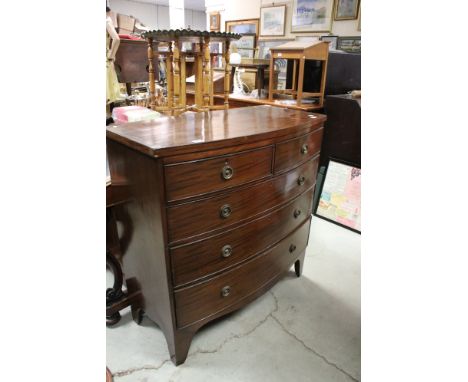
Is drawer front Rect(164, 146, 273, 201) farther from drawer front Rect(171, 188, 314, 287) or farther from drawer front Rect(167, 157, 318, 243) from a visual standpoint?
drawer front Rect(171, 188, 314, 287)

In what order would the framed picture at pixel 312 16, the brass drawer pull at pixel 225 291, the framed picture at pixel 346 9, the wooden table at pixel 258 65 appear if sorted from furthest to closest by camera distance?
the framed picture at pixel 312 16 → the framed picture at pixel 346 9 → the wooden table at pixel 258 65 → the brass drawer pull at pixel 225 291

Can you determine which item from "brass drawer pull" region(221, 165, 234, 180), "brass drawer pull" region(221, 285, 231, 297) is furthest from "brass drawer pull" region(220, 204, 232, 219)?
"brass drawer pull" region(221, 285, 231, 297)

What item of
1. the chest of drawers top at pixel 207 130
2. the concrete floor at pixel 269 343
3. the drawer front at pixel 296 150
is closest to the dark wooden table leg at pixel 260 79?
the chest of drawers top at pixel 207 130

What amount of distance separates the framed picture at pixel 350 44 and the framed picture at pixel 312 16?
0.72ft

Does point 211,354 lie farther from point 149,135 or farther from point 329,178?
point 329,178

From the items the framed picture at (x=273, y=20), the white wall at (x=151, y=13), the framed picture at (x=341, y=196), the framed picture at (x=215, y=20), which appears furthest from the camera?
the white wall at (x=151, y=13)

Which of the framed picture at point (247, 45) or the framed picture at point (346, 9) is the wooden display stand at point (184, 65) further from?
the framed picture at point (247, 45)

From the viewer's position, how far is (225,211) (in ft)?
3.76

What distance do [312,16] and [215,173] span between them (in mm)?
3144

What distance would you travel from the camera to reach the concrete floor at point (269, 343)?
1312mm

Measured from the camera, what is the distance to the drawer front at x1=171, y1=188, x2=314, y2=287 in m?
1.12
